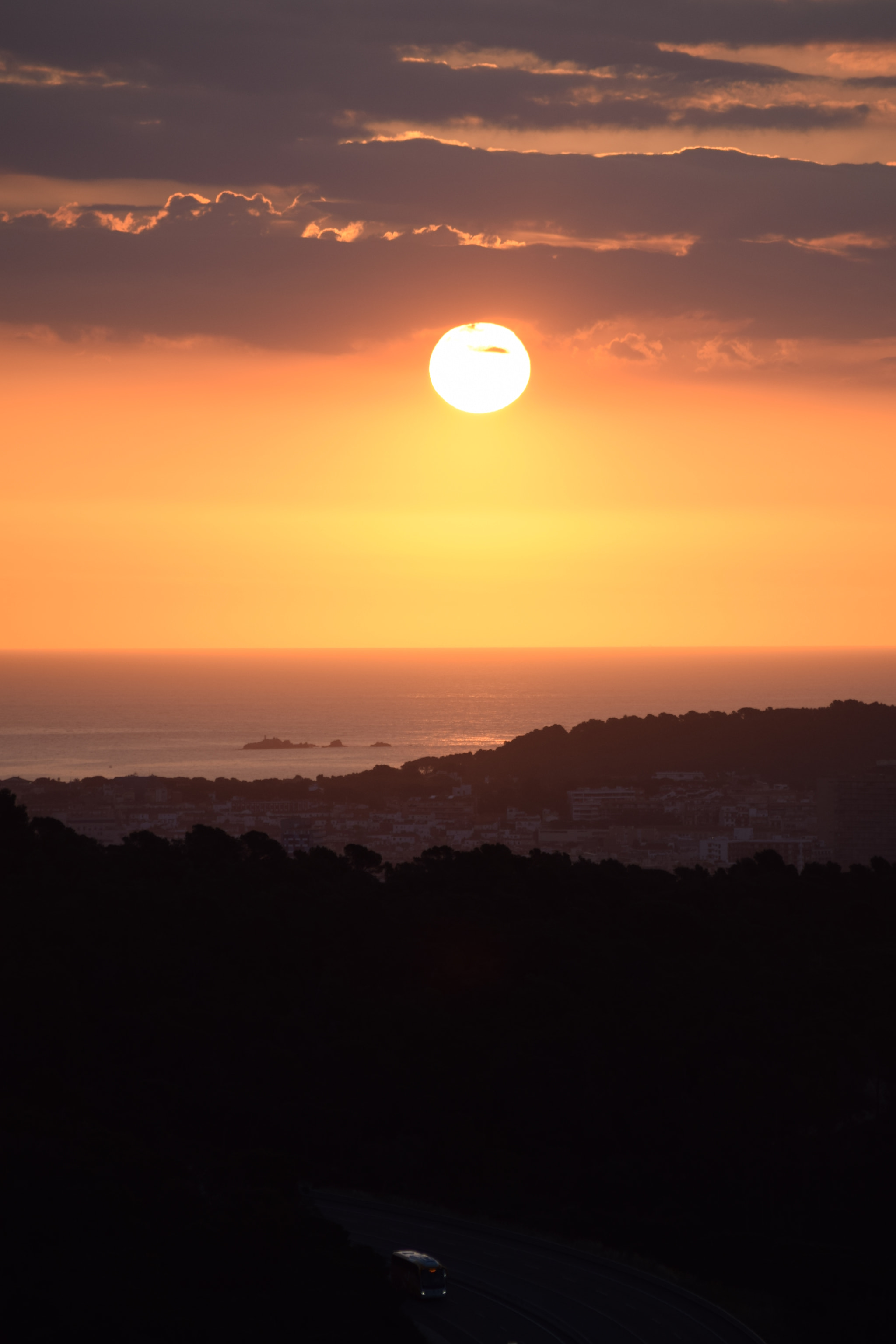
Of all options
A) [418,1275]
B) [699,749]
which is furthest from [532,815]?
[418,1275]

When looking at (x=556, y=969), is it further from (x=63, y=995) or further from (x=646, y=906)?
(x=63, y=995)

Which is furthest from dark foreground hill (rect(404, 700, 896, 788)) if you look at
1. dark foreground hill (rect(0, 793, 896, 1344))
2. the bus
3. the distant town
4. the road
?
the bus

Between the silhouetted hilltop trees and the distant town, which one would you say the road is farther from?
the silhouetted hilltop trees

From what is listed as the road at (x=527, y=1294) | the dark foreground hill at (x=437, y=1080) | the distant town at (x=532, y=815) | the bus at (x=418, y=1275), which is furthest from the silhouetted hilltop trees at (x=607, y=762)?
the bus at (x=418, y=1275)

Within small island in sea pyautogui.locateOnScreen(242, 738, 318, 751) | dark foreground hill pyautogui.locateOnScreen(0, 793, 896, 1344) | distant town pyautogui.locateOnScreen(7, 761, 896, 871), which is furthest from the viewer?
small island in sea pyautogui.locateOnScreen(242, 738, 318, 751)

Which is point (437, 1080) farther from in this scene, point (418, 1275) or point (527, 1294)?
point (418, 1275)

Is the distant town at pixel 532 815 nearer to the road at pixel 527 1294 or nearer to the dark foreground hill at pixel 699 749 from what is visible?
the dark foreground hill at pixel 699 749
